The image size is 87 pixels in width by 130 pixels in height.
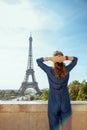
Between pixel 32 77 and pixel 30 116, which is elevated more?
pixel 32 77

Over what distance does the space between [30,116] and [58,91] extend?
3.66 feet

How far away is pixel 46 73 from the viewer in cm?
436

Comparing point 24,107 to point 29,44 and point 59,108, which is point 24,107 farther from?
point 29,44

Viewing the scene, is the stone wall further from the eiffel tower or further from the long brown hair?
the eiffel tower

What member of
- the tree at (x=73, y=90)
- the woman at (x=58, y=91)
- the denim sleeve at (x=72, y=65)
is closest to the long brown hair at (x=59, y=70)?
the woman at (x=58, y=91)

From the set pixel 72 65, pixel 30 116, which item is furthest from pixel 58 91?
pixel 30 116

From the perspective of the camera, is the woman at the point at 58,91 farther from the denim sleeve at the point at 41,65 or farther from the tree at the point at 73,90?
the tree at the point at 73,90

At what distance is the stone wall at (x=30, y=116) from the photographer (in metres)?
5.13

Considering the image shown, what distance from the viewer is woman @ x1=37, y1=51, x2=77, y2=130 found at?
425 cm

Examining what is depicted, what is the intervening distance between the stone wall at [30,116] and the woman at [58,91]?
773mm

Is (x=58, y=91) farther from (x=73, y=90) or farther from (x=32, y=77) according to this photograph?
(x=32, y=77)

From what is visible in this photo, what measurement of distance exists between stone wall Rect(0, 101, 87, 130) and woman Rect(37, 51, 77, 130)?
0.77 m

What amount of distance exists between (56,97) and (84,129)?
1.20m

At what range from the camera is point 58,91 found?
4.28 m
